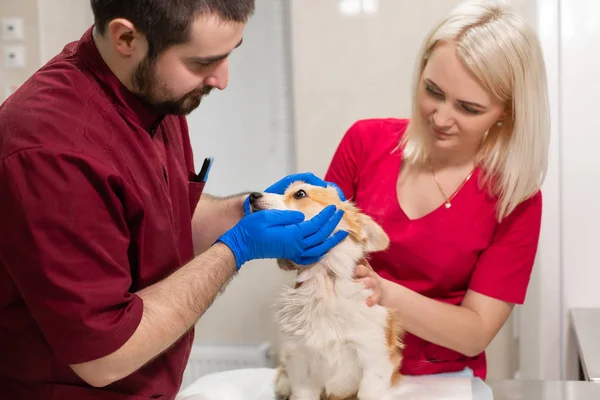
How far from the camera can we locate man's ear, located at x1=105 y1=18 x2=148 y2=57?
1.26 metres

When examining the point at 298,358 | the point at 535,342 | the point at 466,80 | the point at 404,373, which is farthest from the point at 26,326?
the point at 535,342

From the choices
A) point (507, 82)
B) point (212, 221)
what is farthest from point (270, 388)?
point (507, 82)

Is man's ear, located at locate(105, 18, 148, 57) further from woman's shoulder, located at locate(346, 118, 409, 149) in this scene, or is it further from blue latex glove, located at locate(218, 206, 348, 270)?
woman's shoulder, located at locate(346, 118, 409, 149)

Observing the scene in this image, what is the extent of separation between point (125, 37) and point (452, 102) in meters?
0.86

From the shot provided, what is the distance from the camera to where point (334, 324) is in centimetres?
157

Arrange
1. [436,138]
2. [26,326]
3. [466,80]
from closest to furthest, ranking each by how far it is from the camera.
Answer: [26,326] → [466,80] → [436,138]

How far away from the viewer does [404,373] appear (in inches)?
74.7

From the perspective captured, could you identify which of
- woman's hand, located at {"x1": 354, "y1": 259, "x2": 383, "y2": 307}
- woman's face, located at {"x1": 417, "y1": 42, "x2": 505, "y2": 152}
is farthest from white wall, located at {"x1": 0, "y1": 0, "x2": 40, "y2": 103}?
woman's hand, located at {"x1": 354, "y1": 259, "x2": 383, "y2": 307}

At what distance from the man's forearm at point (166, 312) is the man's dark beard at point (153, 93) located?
0.30m

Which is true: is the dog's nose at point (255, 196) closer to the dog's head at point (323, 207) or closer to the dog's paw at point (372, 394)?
the dog's head at point (323, 207)

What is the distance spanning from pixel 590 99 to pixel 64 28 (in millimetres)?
1973

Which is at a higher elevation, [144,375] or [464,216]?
[464,216]

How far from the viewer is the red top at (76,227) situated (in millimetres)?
1160

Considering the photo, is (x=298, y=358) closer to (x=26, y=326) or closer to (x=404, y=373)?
(x=404, y=373)
